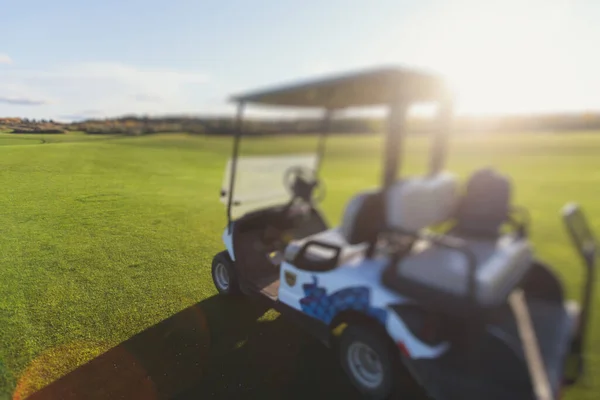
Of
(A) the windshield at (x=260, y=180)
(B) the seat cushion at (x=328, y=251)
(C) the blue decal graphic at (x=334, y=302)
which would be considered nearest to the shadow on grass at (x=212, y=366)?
(C) the blue decal graphic at (x=334, y=302)

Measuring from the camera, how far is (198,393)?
→ 2.34 m

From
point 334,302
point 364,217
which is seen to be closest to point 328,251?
point 334,302

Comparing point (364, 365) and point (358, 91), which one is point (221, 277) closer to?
point (364, 365)

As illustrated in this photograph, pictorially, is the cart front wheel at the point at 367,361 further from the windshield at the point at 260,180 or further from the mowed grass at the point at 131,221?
the windshield at the point at 260,180

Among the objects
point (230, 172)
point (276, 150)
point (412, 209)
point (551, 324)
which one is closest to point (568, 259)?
point (551, 324)

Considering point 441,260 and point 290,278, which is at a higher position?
point 441,260

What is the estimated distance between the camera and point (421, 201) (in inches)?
78.0

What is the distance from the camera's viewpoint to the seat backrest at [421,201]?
1875mm

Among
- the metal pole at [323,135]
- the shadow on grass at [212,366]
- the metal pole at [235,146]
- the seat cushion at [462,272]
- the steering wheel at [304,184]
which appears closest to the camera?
the seat cushion at [462,272]

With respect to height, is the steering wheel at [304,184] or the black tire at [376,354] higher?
the steering wheel at [304,184]

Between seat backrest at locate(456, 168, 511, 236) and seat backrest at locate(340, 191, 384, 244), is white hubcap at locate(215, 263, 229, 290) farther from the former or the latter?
seat backrest at locate(456, 168, 511, 236)

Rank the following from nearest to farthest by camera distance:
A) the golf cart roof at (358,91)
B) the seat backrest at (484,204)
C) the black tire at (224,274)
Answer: the golf cart roof at (358,91), the seat backrest at (484,204), the black tire at (224,274)

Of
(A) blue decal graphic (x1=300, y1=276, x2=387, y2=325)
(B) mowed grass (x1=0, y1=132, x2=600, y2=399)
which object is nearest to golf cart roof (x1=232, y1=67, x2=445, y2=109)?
(B) mowed grass (x1=0, y1=132, x2=600, y2=399)

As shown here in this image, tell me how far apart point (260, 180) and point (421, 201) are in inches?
59.2
